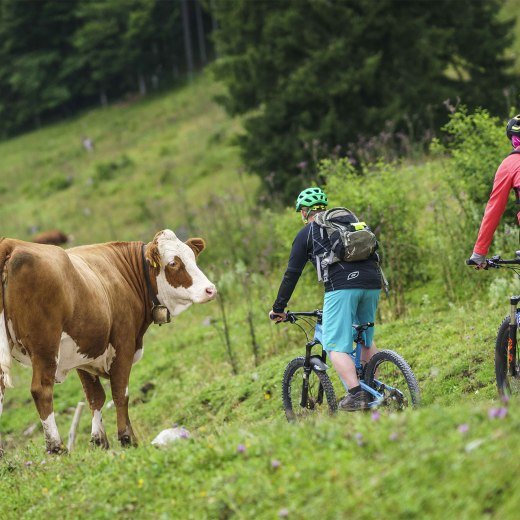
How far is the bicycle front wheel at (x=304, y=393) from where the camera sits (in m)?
7.36

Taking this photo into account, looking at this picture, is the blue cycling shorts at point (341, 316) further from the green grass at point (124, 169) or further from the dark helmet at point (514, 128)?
the green grass at point (124, 169)

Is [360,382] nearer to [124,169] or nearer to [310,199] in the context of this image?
[310,199]

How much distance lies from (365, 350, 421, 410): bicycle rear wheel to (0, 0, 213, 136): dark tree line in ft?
155

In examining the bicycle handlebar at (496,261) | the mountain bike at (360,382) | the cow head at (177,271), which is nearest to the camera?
the bicycle handlebar at (496,261)

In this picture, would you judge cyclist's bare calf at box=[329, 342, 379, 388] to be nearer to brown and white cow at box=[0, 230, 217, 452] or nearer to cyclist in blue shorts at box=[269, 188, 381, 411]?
cyclist in blue shorts at box=[269, 188, 381, 411]

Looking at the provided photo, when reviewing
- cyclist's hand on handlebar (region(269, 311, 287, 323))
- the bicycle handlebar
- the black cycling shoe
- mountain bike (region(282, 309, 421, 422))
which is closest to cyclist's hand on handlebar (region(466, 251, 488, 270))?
the bicycle handlebar

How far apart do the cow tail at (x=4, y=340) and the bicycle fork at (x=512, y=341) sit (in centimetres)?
385

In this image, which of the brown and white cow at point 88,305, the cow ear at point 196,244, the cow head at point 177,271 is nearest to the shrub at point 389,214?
the cow ear at point 196,244

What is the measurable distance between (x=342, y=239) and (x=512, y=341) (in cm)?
149

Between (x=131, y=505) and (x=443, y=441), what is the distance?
2.04 m

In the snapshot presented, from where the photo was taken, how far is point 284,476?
16.9 ft

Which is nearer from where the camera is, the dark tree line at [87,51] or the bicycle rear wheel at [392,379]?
the bicycle rear wheel at [392,379]

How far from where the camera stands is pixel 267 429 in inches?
238

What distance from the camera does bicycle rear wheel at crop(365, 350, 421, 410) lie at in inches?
268
